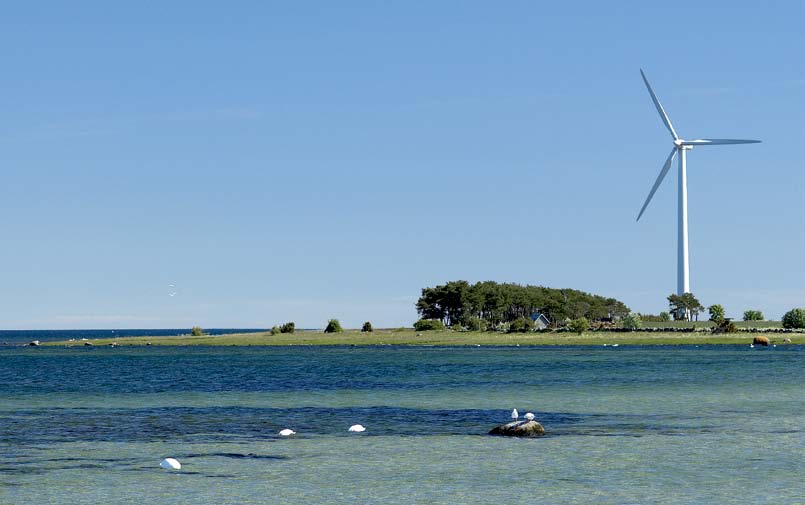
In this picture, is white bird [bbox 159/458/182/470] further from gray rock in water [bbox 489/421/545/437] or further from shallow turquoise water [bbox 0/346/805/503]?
gray rock in water [bbox 489/421/545/437]

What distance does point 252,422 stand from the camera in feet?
185

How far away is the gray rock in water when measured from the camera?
154ft

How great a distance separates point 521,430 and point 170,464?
1604cm

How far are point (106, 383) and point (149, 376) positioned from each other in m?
12.3

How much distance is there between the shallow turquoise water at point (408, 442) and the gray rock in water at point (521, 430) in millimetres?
805

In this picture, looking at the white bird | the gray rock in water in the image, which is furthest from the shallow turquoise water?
the gray rock in water

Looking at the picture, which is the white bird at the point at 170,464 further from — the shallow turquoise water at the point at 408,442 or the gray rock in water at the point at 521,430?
the gray rock in water at the point at 521,430

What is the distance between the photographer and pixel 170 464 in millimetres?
38656

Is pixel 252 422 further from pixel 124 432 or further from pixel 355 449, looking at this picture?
pixel 355 449

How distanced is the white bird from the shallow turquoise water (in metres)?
0.36

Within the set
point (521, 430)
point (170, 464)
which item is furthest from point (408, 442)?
point (170, 464)

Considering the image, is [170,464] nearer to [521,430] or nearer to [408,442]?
[408,442]

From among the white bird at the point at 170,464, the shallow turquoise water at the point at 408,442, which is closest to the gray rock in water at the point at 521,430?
the shallow turquoise water at the point at 408,442

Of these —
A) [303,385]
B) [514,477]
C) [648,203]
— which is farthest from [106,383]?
[648,203]
